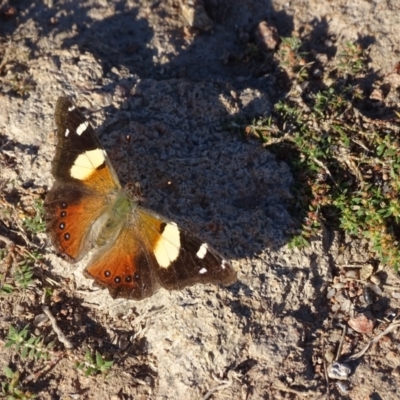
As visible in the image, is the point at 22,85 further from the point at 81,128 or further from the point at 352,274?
the point at 352,274

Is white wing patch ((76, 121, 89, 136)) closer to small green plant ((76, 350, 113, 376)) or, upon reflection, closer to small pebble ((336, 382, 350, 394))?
small green plant ((76, 350, 113, 376))

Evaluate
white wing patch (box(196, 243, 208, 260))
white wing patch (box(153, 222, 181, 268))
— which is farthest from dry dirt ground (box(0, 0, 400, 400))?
white wing patch (box(196, 243, 208, 260))

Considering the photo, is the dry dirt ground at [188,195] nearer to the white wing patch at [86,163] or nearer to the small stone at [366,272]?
the small stone at [366,272]

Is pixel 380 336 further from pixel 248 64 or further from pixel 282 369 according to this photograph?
pixel 248 64

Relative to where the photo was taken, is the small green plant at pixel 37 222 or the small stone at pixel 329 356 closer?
the small stone at pixel 329 356

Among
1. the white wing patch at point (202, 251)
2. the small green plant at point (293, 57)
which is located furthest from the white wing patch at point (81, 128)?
the small green plant at point (293, 57)

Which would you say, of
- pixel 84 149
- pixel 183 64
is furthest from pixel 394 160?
pixel 84 149
